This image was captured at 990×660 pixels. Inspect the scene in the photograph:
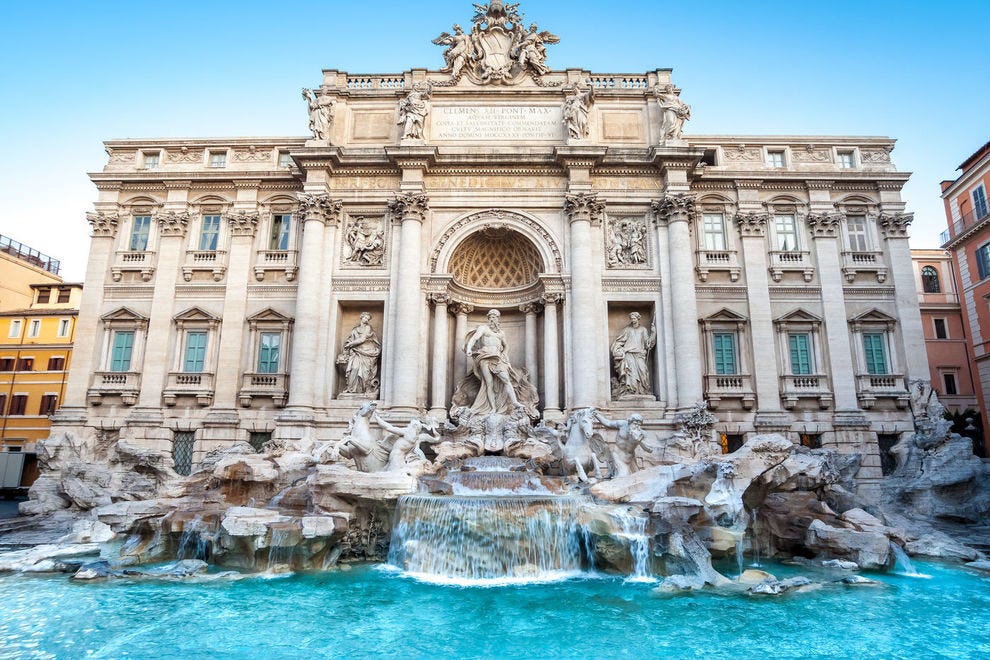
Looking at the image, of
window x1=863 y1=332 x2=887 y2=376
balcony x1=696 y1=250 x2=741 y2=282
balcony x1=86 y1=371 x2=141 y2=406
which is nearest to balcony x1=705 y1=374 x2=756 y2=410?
balcony x1=696 y1=250 x2=741 y2=282

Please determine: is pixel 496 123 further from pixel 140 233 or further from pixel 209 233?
pixel 140 233

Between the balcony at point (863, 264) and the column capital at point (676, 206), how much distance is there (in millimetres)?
6297

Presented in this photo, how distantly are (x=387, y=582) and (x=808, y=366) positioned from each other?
1670 centimetres

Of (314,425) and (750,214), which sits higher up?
(750,214)

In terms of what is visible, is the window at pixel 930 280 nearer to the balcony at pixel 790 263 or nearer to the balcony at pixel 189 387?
the balcony at pixel 790 263

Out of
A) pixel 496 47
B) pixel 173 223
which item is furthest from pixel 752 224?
pixel 173 223

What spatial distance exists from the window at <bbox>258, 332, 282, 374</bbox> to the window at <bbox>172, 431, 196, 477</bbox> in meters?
3.25

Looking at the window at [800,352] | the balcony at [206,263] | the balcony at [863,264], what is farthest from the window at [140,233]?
the balcony at [863,264]

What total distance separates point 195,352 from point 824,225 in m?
23.7

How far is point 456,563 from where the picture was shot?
1116 centimetres

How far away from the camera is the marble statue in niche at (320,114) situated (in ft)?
68.2

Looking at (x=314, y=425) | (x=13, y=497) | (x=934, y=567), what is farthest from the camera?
(x=13, y=497)

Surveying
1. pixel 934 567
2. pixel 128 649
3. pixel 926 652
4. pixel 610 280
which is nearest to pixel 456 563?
pixel 128 649

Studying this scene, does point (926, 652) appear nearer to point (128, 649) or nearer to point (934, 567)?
point (934, 567)
